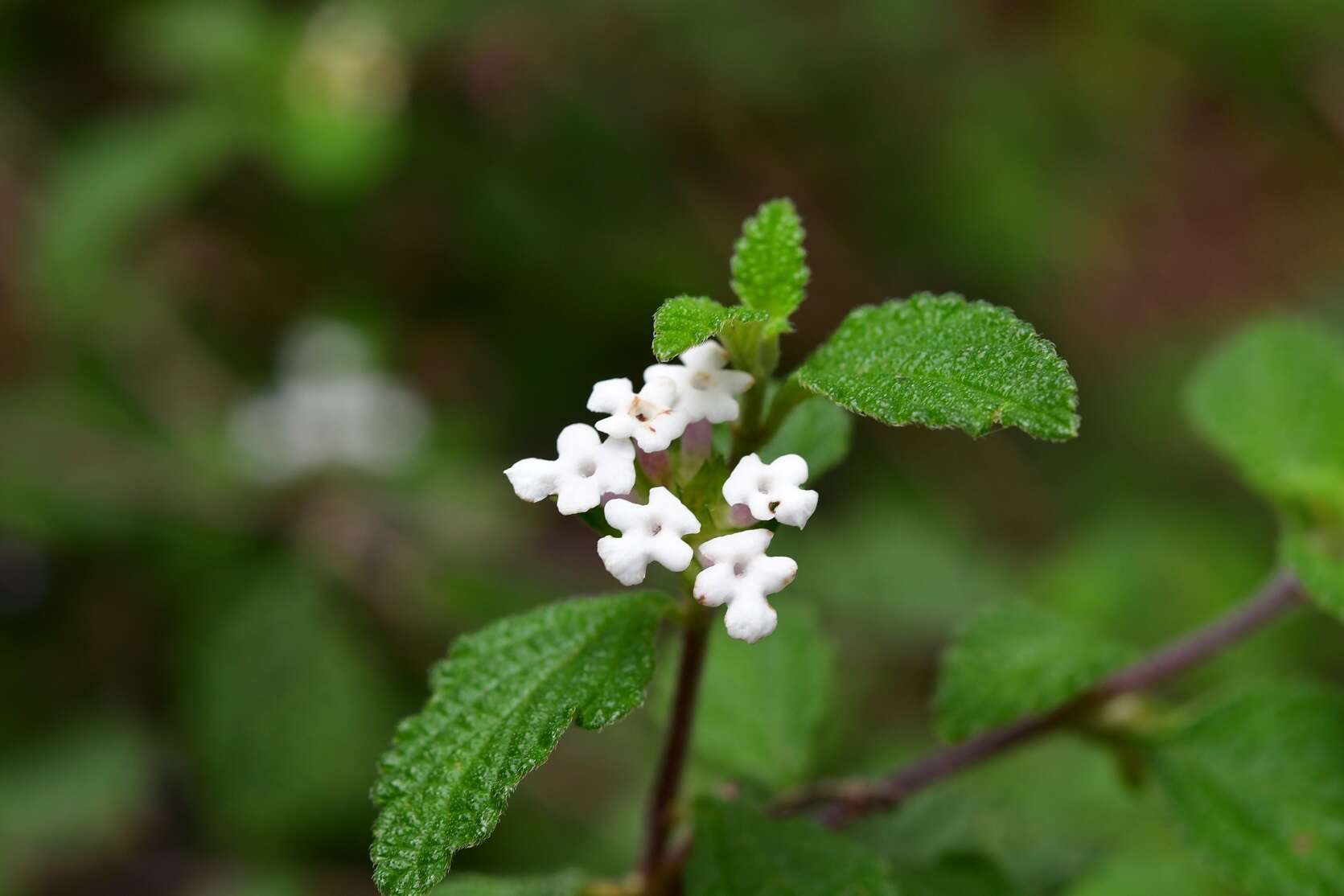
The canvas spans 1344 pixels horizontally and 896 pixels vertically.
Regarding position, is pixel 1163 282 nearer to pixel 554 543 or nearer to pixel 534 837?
pixel 554 543

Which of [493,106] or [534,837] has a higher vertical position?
[493,106]

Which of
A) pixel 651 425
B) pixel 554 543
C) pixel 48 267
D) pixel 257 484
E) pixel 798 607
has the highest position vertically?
pixel 48 267

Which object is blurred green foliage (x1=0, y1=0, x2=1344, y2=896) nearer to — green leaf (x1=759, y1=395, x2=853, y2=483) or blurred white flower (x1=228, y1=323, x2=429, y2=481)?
blurred white flower (x1=228, y1=323, x2=429, y2=481)

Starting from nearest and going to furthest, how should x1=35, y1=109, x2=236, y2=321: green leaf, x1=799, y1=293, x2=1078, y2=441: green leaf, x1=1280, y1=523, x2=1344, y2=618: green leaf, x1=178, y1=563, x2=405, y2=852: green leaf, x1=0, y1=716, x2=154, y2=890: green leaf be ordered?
x1=799, y1=293, x2=1078, y2=441: green leaf, x1=1280, y1=523, x2=1344, y2=618: green leaf, x1=0, y1=716, x2=154, y2=890: green leaf, x1=178, y1=563, x2=405, y2=852: green leaf, x1=35, y1=109, x2=236, y2=321: green leaf

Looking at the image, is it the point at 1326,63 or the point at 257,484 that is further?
the point at 1326,63

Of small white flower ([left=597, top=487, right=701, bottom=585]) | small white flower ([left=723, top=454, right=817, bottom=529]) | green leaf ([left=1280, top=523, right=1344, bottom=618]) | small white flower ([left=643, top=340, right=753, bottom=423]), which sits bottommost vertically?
green leaf ([left=1280, top=523, right=1344, bottom=618])

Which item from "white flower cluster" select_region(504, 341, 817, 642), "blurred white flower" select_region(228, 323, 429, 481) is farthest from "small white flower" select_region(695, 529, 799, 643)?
"blurred white flower" select_region(228, 323, 429, 481)

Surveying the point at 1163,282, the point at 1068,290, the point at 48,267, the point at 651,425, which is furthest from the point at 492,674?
the point at 1163,282

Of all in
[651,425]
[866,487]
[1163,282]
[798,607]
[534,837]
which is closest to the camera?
[651,425]
